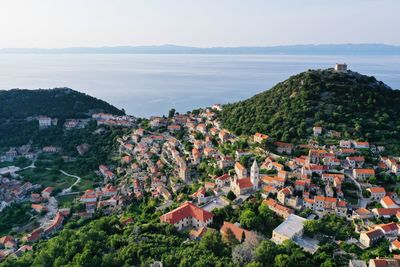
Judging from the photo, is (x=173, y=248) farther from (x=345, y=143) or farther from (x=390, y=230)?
(x=345, y=143)

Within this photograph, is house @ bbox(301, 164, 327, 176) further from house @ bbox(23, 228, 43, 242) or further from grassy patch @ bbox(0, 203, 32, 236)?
grassy patch @ bbox(0, 203, 32, 236)

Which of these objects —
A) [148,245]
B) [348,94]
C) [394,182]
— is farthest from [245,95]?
[148,245]

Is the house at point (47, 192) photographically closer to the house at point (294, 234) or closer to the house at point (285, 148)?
the house at point (285, 148)

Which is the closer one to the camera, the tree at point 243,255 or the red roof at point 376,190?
the tree at point 243,255

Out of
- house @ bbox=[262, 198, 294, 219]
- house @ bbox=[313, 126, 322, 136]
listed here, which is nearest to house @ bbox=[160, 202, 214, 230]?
house @ bbox=[262, 198, 294, 219]

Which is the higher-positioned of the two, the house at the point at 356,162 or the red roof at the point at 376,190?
the house at the point at 356,162

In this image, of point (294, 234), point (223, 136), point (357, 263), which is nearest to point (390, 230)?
point (357, 263)

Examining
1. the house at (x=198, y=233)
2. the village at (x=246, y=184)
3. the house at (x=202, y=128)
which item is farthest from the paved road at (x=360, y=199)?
the house at (x=202, y=128)
